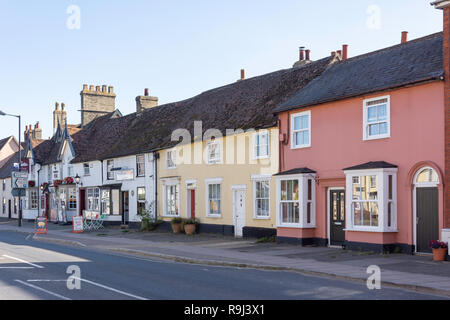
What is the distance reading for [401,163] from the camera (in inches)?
730

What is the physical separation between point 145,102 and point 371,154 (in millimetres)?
25727

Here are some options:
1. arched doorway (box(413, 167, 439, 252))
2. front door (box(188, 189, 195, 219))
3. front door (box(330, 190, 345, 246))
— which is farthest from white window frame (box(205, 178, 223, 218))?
arched doorway (box(413, 167, 439, 252))

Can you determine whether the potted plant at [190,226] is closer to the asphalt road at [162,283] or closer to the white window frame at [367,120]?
the asphalt road at [162,283]

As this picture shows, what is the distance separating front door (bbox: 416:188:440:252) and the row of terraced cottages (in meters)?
0.03

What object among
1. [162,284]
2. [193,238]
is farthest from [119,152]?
[162,284]

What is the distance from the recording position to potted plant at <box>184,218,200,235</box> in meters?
28.9

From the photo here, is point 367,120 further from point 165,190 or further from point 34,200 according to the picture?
point 34,200

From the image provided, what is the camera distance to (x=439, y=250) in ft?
53.5

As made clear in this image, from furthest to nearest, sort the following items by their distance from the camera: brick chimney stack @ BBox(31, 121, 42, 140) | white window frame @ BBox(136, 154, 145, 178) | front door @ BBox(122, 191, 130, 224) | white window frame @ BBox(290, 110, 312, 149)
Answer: brick chimney stack @ BBox(31, 121, 42, 140)
front door @ BBox(122, 191, 130, 224)
white window frame @ BBox(136, 154, 145, 178)
white window frame @ BBox(290, 110, 312, 149)

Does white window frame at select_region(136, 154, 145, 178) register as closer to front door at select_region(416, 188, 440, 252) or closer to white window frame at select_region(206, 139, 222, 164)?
white window frame at select_region(206, 139, 222, 164)
